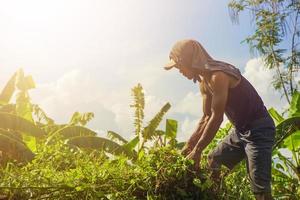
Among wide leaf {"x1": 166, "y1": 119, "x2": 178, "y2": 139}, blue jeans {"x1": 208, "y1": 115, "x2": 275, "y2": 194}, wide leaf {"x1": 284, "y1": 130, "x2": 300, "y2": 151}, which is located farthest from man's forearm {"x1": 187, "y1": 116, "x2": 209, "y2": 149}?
wide leaf {"x1": 284, "y1": 130, "x2": 300, "y2": 151}

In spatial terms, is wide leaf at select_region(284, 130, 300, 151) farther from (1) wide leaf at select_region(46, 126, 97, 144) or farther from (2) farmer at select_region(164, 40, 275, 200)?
(2) farmer at select_region(164, 40, 275, 200)

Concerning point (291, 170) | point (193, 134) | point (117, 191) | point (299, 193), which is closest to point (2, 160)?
point (193, 134)

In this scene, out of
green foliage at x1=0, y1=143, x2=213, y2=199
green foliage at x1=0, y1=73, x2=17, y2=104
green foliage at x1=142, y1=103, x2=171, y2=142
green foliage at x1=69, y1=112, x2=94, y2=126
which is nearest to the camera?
green foliage at x1=0, y1=143, x2=213, y2=199

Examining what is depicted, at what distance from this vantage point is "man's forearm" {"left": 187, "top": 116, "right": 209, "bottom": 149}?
4.52m

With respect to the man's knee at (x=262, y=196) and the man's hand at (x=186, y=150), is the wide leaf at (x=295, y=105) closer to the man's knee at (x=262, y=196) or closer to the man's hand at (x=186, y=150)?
the man's knee at (x=262, y=196)

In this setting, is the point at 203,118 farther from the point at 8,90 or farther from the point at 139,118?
the point at 8,90

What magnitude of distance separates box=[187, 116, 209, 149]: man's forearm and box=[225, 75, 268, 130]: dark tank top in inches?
11.1

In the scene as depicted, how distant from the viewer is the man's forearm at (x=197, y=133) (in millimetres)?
4520

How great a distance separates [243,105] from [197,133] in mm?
531

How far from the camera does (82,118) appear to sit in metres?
10.6

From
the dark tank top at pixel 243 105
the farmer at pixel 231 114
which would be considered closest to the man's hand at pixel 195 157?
the farmer at pixel 231 114

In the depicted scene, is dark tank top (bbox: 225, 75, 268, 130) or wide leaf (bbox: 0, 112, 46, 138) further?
wide leaf (bbox: 0, 112, 46, 138)

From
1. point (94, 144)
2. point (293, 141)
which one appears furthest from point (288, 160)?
point (94, 144)

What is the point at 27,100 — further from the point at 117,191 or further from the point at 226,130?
the point at 117,191
